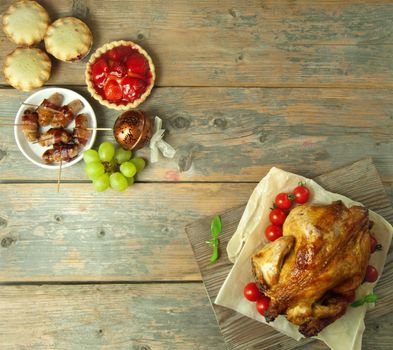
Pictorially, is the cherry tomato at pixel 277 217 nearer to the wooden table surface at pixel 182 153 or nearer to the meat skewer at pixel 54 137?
the wooden table surface at pixel 182 153

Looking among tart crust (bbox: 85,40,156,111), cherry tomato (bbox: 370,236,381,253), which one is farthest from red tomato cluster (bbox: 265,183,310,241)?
tart crust (bbox: 85,40,156,111)

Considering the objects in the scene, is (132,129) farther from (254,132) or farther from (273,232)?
(273,232)

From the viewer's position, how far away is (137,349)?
1.76 metres

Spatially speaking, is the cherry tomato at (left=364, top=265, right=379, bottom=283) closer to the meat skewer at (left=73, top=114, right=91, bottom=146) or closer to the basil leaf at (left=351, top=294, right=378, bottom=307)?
the basil leaf at (left=351, top=294, right=378, bottom=307)

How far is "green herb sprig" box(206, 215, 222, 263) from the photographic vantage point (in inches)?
67.4

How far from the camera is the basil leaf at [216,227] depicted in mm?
1726

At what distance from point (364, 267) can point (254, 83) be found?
2.64 ft

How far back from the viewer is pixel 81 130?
1.73 meters

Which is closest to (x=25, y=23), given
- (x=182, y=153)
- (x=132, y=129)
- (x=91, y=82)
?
(x=91, y=82)

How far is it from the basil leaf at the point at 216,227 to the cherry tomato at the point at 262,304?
0.27 metres

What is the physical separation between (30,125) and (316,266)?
111 cm

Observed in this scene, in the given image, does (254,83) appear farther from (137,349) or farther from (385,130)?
(137,349)

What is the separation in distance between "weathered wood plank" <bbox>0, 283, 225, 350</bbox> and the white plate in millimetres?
472

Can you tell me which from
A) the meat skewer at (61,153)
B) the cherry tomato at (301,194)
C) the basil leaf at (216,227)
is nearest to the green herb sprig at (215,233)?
the basil leaf at (216,227)
